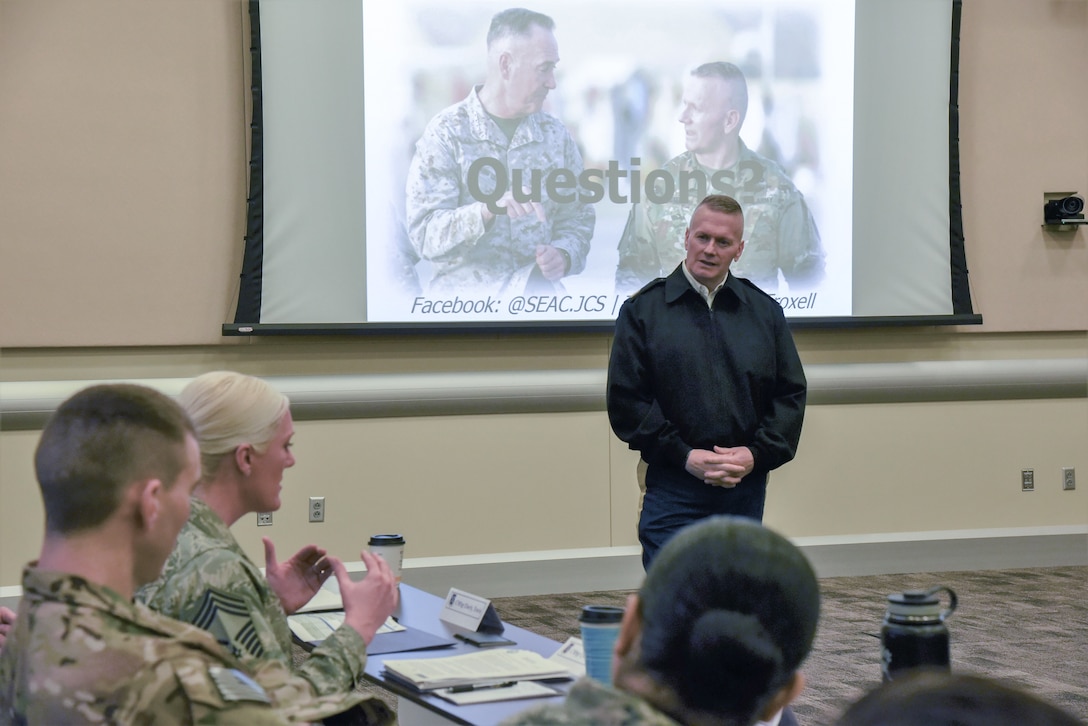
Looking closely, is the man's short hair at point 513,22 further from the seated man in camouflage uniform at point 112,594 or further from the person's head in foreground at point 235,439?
the seated man in camouflage uniform at point 112,594

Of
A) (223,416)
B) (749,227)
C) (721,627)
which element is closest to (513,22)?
(749,227)

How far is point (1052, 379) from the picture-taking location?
6.25 m

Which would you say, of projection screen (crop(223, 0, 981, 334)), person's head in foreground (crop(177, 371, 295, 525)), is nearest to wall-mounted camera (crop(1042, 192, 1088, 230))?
projection screen (crop(223, 0, 981, 334))

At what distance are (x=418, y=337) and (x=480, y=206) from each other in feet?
2.25

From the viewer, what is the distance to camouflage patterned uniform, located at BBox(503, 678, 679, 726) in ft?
3.37

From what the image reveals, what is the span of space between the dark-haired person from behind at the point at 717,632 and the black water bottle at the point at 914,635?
545mm

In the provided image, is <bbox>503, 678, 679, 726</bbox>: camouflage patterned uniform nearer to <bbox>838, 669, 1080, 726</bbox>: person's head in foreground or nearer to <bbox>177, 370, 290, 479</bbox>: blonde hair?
<bbox>838, 669, 1080, 726</bbox>: person's head in foreground

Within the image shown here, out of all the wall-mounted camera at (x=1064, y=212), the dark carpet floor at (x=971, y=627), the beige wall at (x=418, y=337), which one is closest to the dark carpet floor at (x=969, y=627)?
the dark carpet floor at (x=971, y=627)

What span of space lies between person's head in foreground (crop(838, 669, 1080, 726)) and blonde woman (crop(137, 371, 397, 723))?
1211mm

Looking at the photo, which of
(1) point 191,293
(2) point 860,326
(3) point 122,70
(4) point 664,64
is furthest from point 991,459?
(3) point 122,70

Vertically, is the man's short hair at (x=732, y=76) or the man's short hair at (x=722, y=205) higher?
the man's short hair at (x=732, y=76)

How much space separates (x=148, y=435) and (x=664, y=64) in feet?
15.4

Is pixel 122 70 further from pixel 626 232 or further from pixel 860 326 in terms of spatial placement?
pixel 860 326

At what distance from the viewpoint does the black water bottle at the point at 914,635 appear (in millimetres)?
1606
